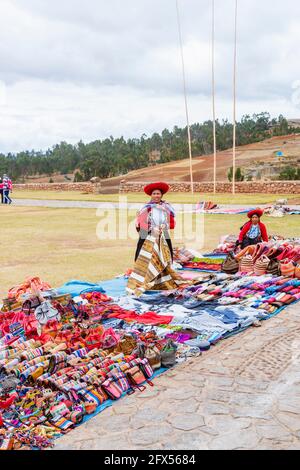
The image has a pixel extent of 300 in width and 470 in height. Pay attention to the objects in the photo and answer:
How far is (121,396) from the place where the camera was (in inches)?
156

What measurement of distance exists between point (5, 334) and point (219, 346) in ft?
6.78

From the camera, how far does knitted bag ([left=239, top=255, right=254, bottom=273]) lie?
806 cm

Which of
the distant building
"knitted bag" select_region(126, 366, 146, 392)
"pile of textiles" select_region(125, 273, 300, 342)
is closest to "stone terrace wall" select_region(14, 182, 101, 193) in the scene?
the distant building

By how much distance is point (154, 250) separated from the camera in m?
7.35

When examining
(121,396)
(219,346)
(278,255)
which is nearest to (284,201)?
(278,255)

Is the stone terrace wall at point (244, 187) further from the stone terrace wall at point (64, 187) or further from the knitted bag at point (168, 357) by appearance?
the knitted bag at point (168, 357)

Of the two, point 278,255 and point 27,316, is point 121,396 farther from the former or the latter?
point 278,255

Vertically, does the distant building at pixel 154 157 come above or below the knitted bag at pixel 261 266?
above

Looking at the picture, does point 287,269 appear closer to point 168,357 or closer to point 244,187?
point 168,357

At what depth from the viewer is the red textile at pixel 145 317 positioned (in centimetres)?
556

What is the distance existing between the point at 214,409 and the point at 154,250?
382 cm

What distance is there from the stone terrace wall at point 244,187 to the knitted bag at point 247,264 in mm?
19911

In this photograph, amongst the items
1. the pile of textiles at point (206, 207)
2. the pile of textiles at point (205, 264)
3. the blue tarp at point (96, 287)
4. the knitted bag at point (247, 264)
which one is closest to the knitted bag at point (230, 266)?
the knitted bag at point (247, 264)

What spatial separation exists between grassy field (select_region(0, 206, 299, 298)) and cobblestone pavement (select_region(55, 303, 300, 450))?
372 centimetres
